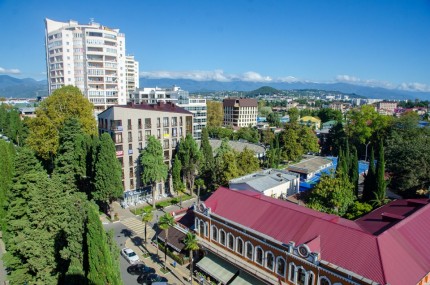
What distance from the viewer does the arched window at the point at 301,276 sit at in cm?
2720

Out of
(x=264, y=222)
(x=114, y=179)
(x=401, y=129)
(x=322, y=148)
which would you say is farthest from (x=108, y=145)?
(x=322, y=148)

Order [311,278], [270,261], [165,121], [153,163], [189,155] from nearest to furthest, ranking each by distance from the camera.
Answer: [311,278] < [270,261] < [153,163] < [189,155] < [165,121]

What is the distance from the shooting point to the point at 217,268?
33.4m

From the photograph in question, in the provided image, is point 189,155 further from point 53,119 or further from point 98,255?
point 98,255

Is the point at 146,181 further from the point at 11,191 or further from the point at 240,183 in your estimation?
the point at 11,191

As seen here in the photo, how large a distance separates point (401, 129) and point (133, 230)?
63151mm

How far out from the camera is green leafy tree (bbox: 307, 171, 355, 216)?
137ft

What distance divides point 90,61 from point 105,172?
195 ft

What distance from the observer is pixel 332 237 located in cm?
2781

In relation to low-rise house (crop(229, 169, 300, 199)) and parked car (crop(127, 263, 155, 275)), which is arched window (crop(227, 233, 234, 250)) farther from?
low-rise house (crop(229, 169, 300, 199))

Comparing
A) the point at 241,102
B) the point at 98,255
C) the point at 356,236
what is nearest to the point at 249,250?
the point at 356,236

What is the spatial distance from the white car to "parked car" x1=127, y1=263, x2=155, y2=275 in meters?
1.48

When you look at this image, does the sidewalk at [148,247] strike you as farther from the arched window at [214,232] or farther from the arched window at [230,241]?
the arched window at [230,241]

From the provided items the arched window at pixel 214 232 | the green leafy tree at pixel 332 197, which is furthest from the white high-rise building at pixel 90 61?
the green leafy tree at pixel 332 197
